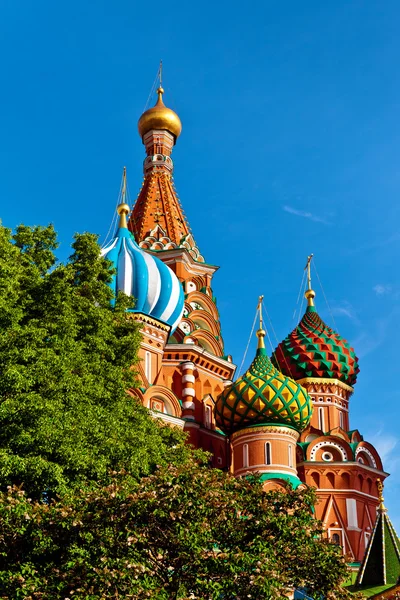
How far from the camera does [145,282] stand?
21.5m

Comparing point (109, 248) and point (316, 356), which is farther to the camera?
point (316, 356)

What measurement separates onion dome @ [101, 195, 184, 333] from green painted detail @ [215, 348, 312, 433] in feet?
8.51

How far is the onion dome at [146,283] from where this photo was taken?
21.4 metres

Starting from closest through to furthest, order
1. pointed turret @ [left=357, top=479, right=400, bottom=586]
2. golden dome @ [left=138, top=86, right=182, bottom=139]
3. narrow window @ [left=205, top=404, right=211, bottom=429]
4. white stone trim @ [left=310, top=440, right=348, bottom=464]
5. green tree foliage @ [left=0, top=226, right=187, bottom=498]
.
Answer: green tree foliage @ [left=0, top=226, right=187, bottom=498]
pointed turret @ [left=357, top=479, right=400, bottom=586]
narrow window @ [left=205, top=404, right=211, bottom=429]
white stone trim @ [left=310, top=440, right=348, bottom=464]
golden dome @ [left=138, top=86, right=182, bottom=139]

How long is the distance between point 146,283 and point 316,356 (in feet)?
19.8

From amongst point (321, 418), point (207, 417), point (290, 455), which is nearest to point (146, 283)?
point (207, 417)

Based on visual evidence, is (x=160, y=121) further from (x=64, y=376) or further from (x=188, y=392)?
(x=64, y=376)

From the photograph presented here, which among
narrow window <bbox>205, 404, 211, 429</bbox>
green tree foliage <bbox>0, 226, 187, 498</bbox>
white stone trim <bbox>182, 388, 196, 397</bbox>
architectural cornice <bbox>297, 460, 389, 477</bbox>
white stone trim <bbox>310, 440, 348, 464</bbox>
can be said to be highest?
white stone trim <bbox>182, 388, 196, 397</bbox>

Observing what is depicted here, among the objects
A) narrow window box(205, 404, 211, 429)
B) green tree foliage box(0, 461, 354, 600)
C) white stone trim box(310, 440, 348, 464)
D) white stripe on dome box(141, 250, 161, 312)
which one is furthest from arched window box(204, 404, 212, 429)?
green tree foliage box(0, 461, 354, 600)

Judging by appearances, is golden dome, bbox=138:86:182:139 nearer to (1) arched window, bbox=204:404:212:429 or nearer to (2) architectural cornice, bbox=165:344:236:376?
(2) architectural cornice, bbox=165:344:236:376

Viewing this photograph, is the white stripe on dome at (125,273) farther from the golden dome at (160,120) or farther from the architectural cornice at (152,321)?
the golden dome at (160,120)

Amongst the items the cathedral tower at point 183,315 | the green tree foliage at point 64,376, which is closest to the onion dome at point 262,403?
the cathedral tower at point 183,315

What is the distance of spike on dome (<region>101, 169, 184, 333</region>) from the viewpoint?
21422 mm

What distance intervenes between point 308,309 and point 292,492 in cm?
1705
